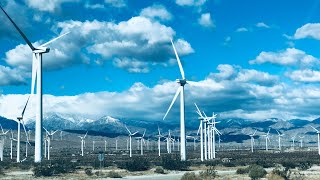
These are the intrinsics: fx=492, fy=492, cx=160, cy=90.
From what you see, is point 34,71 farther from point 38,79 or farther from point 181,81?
point 181,81

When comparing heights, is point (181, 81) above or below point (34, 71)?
above

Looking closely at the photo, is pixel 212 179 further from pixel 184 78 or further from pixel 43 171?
pixel 184 78

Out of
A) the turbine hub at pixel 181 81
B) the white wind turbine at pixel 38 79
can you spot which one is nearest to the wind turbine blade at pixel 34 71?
the white wind turbine at pixel 38 79

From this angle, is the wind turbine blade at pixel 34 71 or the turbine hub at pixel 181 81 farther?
the turbine hub at pixel 181 81

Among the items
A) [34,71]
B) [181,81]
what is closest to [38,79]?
[34,71]

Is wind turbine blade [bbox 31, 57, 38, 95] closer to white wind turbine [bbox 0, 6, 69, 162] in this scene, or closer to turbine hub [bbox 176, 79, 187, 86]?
white wind turbine [bbox 0, 6, 69, 162]

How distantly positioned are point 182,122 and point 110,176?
54.8ft

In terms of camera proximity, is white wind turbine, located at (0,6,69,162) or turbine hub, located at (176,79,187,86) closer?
white wind turbine, located at (0,6,69,162)

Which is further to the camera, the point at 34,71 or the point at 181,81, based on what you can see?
the point at 181,81

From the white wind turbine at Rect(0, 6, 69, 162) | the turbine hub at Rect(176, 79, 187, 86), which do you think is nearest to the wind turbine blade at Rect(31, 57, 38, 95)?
the white wind turbine at Rect(0, 6, 69, 162)

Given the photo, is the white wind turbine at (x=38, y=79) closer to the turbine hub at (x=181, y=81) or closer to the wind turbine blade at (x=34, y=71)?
the wind turbine blade at (x=34, y=71)

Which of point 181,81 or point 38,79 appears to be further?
point 181,81

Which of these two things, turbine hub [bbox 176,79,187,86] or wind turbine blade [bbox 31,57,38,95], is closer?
wind turbine blade [bbox 31,57,38,95]

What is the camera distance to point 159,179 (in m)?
62.1
